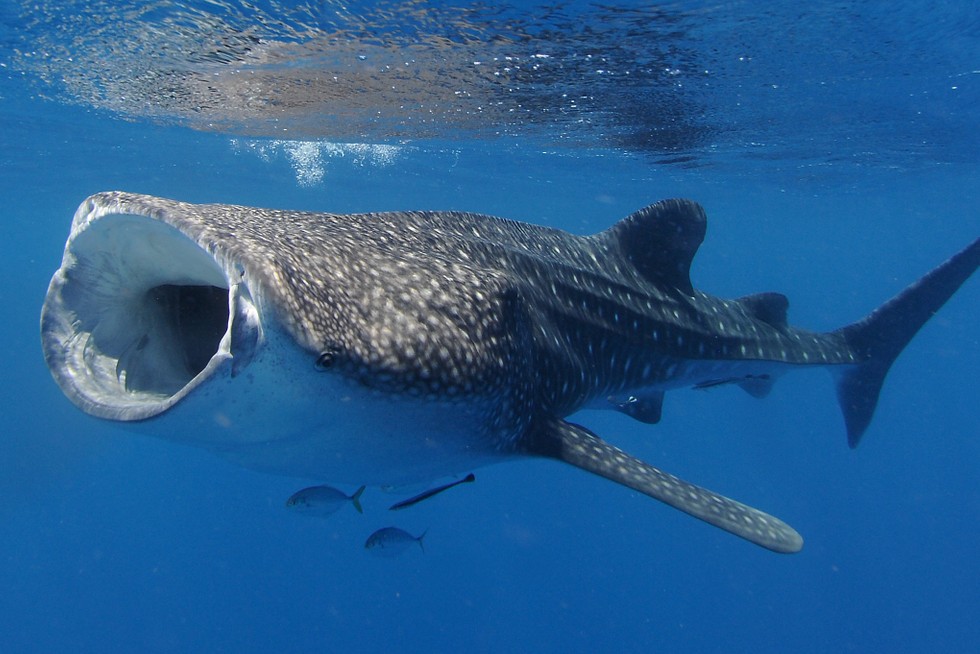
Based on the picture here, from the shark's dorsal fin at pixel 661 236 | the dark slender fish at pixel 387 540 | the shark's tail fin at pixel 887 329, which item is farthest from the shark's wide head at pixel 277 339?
the shark's tail fin at pixel 887 329

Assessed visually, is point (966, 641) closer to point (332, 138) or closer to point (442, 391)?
point (332, 138)

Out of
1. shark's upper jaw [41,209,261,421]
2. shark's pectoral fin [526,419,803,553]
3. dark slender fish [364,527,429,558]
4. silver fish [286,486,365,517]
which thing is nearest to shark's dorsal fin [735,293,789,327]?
shark's pectoral fin [526,419,803,553]

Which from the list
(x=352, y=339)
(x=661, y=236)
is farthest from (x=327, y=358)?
(x=661, y=236)

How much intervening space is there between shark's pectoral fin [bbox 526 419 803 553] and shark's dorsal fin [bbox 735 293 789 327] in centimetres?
322

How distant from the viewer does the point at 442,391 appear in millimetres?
3033

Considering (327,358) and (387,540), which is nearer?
(327,358)

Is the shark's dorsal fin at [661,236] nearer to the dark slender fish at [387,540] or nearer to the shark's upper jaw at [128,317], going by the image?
the shark's upper jaw at [128,317]

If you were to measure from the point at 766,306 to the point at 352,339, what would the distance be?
560 cm

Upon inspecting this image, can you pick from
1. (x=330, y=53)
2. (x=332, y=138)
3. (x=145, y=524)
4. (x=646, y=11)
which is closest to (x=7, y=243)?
(x=145, y=524)

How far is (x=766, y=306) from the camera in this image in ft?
22.7

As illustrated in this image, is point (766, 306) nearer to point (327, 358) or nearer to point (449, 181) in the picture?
point (327, 358)

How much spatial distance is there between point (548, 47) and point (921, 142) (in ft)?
43.0

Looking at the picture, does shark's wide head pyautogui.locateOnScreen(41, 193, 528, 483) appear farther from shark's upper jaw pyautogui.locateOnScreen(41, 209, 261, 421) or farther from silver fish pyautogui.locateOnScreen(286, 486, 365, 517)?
silver fish pyautogui.locateOnScreen(286, 486, 365, 517)

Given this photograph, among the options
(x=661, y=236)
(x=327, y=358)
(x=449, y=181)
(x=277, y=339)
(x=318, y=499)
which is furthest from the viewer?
(x=449, y=181)
